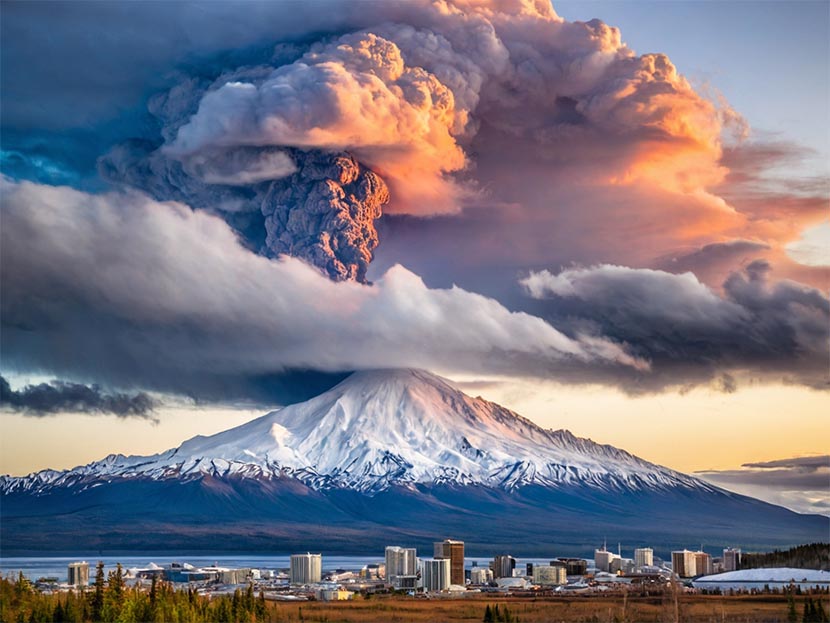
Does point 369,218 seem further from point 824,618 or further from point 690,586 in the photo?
point 824,618

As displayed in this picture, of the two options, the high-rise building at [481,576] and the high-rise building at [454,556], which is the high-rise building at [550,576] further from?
the high-rise building at [454,556]

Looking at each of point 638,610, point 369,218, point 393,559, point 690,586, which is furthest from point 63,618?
point 369,218

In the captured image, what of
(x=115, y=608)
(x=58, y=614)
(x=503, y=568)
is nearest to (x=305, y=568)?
(x=503, y=568)

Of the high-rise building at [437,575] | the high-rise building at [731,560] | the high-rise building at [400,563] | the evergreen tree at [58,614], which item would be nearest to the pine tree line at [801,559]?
the high-rise building at [731,560]

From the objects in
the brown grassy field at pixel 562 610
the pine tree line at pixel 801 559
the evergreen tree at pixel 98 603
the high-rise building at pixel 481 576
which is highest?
the pine tree line at pixel 801 559

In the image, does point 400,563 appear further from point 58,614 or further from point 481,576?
point 58,614

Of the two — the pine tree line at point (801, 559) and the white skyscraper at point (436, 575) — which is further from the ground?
the pine tree line at point (801, 559)

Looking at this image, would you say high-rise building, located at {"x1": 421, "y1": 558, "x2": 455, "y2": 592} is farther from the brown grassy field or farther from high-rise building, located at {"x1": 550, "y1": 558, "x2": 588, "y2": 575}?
the brown grassy field
